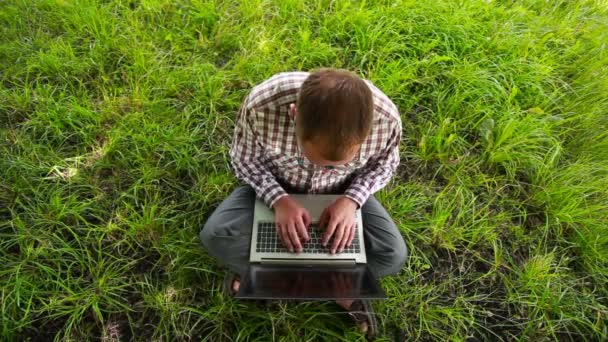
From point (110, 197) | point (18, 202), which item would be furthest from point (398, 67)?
point (18, 202)

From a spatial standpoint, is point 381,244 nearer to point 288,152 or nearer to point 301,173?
point 301,173

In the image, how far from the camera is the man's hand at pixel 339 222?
4.69 ft

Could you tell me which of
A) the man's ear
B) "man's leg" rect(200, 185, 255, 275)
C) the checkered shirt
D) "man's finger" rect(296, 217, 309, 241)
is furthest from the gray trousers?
the man's ear

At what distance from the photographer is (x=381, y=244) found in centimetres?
155

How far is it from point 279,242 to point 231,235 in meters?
0.22

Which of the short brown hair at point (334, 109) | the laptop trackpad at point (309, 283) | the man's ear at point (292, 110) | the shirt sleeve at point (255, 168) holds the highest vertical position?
the short brown hair at point (334, 109)

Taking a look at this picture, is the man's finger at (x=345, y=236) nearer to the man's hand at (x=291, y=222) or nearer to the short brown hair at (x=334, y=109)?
the man's hand at (x=291, y=222)

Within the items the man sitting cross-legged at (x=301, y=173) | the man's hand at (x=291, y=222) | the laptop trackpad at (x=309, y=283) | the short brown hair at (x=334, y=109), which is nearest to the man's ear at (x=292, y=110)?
the man sitting cross-legged at (x=301, y=173)

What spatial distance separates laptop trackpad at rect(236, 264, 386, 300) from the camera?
1.31 metres

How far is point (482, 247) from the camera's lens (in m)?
1.87

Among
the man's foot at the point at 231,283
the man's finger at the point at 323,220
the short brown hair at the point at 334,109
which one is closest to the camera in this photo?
the short brown hair at the point at 334,109

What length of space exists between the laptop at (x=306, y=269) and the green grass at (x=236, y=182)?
0.30 m

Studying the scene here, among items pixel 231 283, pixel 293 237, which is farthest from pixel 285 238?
pixel 231 283

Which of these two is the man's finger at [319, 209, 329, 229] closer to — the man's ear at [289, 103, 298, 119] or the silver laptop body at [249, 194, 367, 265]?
the silver laptop body at [249, 194, 367, 265]
